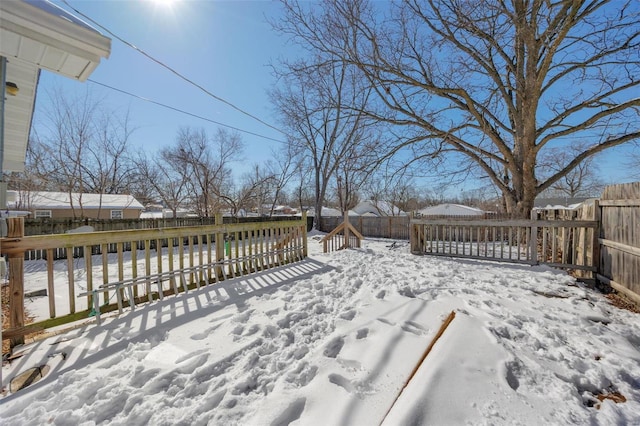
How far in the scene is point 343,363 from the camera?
201 cm

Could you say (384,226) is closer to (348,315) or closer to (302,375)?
(348,315)

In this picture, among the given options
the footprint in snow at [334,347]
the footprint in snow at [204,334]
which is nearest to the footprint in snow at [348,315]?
the footprint in snow at [334,347]

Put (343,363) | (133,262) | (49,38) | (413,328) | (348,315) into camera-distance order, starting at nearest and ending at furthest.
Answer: (49,38)
(343,363)
(413,328)
(348,315)
(133,262)

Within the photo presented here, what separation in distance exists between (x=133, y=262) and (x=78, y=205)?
21.6 metres

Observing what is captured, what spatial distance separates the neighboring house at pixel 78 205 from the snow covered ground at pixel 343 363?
18.2m

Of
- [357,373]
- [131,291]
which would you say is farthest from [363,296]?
[131,291]

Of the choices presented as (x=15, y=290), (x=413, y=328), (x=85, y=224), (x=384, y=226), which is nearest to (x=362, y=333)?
(x=413, y=328)

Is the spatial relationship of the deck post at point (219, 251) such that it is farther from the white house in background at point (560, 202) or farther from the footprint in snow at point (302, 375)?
the white house in background at point (560, 202)

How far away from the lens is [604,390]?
172 cm

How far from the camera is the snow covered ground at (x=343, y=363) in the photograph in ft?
5.06

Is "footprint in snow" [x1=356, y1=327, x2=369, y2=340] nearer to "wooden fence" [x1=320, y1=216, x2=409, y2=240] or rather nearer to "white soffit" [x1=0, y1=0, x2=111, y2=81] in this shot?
"white soffit" [x1=0, y1=0, x2=111, y2=81]

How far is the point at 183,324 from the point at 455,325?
2.79 m

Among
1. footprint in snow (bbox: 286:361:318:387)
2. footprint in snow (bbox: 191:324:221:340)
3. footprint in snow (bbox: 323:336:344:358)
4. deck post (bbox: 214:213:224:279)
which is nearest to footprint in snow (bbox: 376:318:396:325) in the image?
footprint in snow (bbox: 323:336:344:358)

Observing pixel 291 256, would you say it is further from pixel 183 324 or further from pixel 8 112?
pixel 8 112
